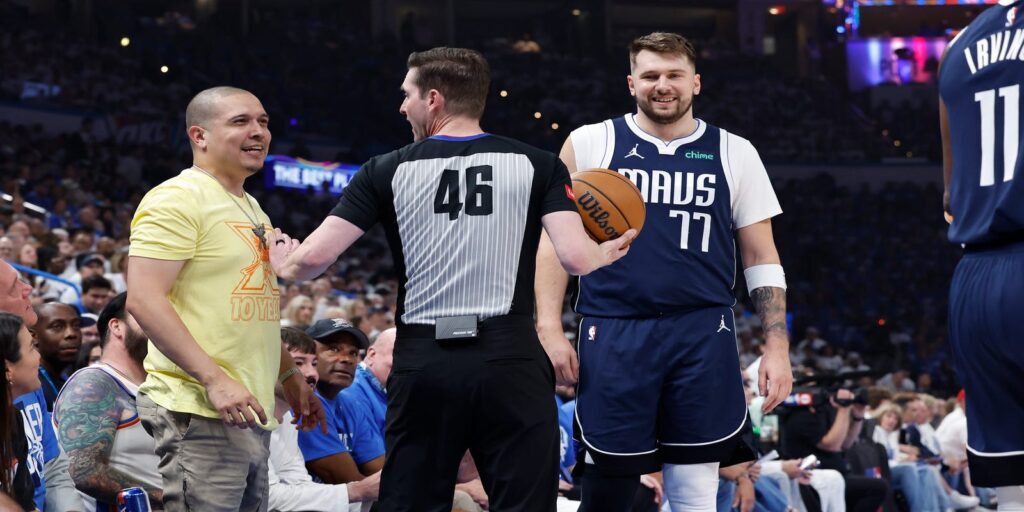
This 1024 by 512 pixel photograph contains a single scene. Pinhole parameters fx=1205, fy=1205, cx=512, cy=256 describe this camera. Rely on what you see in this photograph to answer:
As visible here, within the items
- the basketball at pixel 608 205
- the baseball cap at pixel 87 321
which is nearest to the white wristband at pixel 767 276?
the basketball at pixel 608 205

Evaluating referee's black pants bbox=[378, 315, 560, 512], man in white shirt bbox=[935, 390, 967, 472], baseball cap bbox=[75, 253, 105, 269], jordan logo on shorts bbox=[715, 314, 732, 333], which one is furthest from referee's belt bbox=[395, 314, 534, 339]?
man in white shirt bbox=[935, 390, 967, 472]

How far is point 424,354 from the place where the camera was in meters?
3.40

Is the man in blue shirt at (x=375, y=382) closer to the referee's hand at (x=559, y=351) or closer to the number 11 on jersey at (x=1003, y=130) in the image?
the referee's hand at (x=559, y=351)

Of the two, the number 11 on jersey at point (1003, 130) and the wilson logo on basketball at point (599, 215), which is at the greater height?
the number 11 on jersey at point (1003, 130)

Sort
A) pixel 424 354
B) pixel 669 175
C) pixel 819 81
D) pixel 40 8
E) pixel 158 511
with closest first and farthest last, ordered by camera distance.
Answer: pixel 424 354, pixel 669 175, pixel 158 511, pixel 40 8, pixel 819 81

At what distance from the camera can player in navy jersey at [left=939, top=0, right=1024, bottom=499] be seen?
2904mm

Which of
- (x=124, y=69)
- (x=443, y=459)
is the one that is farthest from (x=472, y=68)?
(x=124, y=69)

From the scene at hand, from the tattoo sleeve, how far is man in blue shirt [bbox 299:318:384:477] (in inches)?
97.8

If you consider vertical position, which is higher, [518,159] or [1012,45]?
[1012,45]

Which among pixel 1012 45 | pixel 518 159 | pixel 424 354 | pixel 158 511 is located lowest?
pixel 158 511

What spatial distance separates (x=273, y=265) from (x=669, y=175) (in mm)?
1407

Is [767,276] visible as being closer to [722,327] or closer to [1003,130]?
[722,327]

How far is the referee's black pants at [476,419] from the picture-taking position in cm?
334

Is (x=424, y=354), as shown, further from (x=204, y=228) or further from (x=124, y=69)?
(x=124, y=69)
